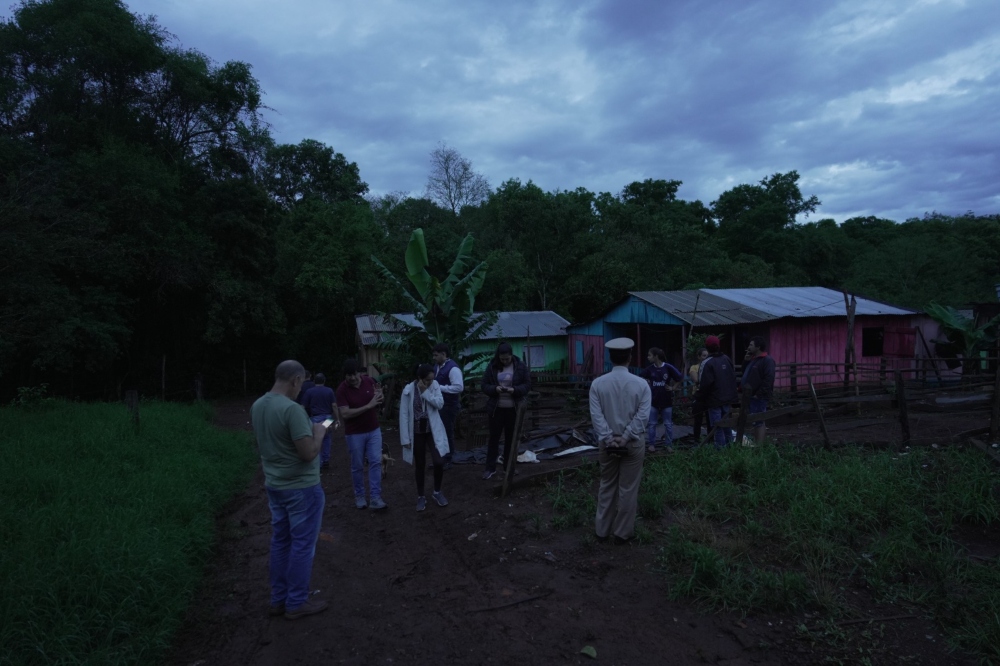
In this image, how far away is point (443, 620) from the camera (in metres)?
4.16

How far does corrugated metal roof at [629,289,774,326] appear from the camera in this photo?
50.4ft

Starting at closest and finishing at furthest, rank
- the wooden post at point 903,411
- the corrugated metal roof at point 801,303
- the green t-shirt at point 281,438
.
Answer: the green t-shirt at point 281,438 < the wooden post at point 903,411 < the corrugated metal roof at point 801,303

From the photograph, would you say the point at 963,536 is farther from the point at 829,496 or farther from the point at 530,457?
the point at 530,457

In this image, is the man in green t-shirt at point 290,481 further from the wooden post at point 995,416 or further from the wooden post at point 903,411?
the wooden post at point 995,416

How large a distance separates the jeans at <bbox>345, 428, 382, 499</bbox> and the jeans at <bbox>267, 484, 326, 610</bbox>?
2004 millimetres

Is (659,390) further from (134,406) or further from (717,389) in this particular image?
(134,406)

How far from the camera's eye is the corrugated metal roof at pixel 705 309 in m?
15.4

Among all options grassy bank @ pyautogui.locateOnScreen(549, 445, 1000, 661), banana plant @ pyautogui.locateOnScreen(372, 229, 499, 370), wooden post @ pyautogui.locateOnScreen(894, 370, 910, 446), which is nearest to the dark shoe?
grassy bank @ pyautogui.locateOnScreen(549, 445, 1000, 661)

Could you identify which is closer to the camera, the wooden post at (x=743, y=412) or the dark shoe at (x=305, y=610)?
the dark shoe at (x=305, y=610)

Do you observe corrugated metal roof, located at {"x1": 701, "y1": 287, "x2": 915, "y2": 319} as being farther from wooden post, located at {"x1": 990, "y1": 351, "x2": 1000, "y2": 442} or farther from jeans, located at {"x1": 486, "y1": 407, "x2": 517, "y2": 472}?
jeans, located at {"x1": 486, "y1": 407, "x2": 517, "y2": 472}

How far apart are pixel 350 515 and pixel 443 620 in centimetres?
277

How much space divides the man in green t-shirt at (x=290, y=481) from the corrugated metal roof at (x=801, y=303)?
14.6 metres

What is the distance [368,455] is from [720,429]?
15.4 ft

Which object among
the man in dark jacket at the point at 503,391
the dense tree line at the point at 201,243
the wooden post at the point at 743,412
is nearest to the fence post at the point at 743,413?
the wooden post at the point at 743,412
